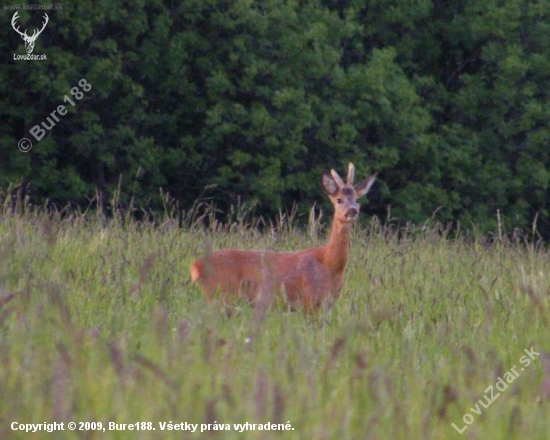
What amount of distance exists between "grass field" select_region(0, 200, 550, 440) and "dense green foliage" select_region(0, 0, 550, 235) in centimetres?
1779

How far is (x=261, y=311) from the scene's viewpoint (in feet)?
14.0

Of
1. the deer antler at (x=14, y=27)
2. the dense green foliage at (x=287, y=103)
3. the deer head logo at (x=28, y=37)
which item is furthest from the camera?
the dense green foliage at (x=287, y=103)

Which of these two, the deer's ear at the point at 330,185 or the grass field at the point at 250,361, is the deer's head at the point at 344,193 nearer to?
the deer's ear at the point at 330,185

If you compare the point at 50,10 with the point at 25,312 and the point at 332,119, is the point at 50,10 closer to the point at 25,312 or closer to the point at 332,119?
the point at 332,119

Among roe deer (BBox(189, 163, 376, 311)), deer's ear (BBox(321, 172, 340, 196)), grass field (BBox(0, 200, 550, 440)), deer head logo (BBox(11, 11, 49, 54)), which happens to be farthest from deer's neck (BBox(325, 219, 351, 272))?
deer head logo (BBox(11, 11, 49, 54))

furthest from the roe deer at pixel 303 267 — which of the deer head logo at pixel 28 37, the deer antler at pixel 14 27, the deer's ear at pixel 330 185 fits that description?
the deer head logo at pixel 28 37

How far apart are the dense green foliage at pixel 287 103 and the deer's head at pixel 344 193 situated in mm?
15971

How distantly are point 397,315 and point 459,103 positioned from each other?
2640 cm

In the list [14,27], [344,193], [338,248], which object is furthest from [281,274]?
[14,27]

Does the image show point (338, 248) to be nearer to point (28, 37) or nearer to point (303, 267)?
point (303, 267)

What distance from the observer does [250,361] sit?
447 centimetres

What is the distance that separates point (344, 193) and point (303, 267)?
2.40ft

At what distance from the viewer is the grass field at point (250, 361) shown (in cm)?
354

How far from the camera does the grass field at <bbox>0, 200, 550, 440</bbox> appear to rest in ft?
11.6
